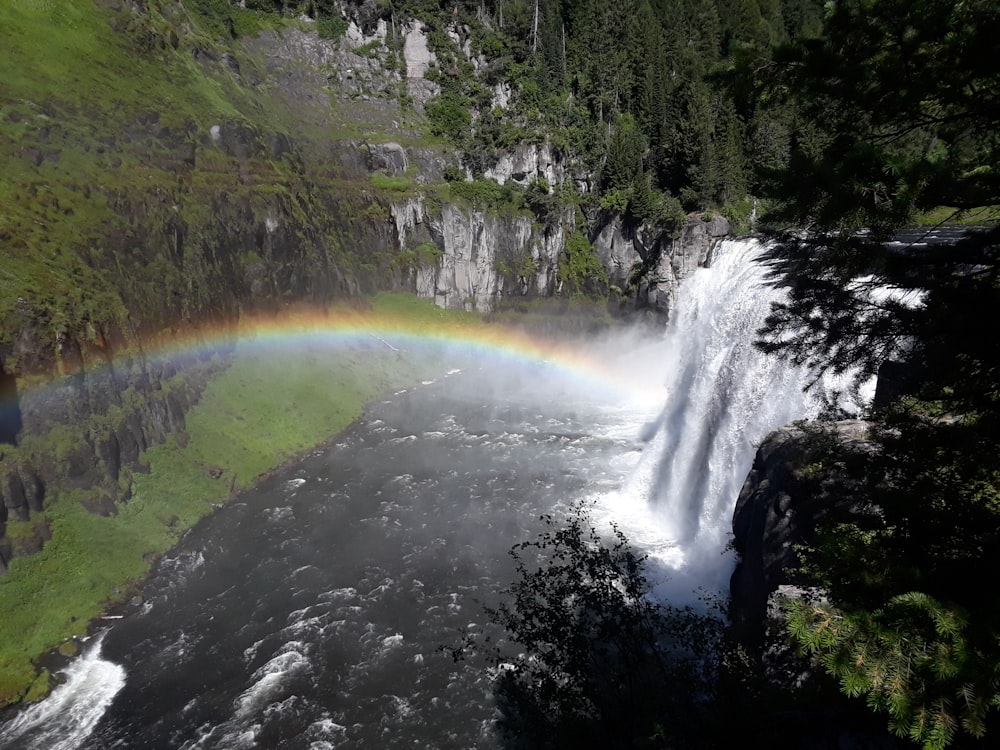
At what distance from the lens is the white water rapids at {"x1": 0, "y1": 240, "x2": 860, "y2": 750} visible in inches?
623

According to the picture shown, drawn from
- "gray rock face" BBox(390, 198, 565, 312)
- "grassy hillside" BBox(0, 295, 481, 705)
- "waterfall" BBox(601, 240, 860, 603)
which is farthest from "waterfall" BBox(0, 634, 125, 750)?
"gray rock face" BBox(390, 198, 565, 312)

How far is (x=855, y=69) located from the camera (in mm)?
5449

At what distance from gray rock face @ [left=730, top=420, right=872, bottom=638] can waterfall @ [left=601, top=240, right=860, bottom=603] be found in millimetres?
2420

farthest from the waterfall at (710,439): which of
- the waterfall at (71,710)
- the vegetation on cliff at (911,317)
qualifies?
the waterfall at (71,710)

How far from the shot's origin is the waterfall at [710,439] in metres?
20.8

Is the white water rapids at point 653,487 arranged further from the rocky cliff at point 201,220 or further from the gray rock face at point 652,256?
the rocky cliff at point 201,220

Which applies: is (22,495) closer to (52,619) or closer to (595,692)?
(52,619)

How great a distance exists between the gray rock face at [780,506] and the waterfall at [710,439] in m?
2.42

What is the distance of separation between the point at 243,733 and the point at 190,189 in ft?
104

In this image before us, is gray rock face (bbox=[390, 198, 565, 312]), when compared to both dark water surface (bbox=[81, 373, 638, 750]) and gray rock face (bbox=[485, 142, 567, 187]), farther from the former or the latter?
dark water surface (bbox=[81, 373, 638, 750])

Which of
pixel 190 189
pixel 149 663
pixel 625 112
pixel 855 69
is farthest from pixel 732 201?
pixel 149 663

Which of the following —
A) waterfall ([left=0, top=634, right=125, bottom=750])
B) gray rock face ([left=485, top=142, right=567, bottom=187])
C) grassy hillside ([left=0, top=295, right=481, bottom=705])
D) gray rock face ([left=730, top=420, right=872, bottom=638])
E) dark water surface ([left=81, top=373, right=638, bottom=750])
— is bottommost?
waterfall ([left=0, top=634, right=125, bottom=750])

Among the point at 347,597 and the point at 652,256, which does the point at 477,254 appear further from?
the point at 347,597

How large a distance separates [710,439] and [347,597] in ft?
54.7
